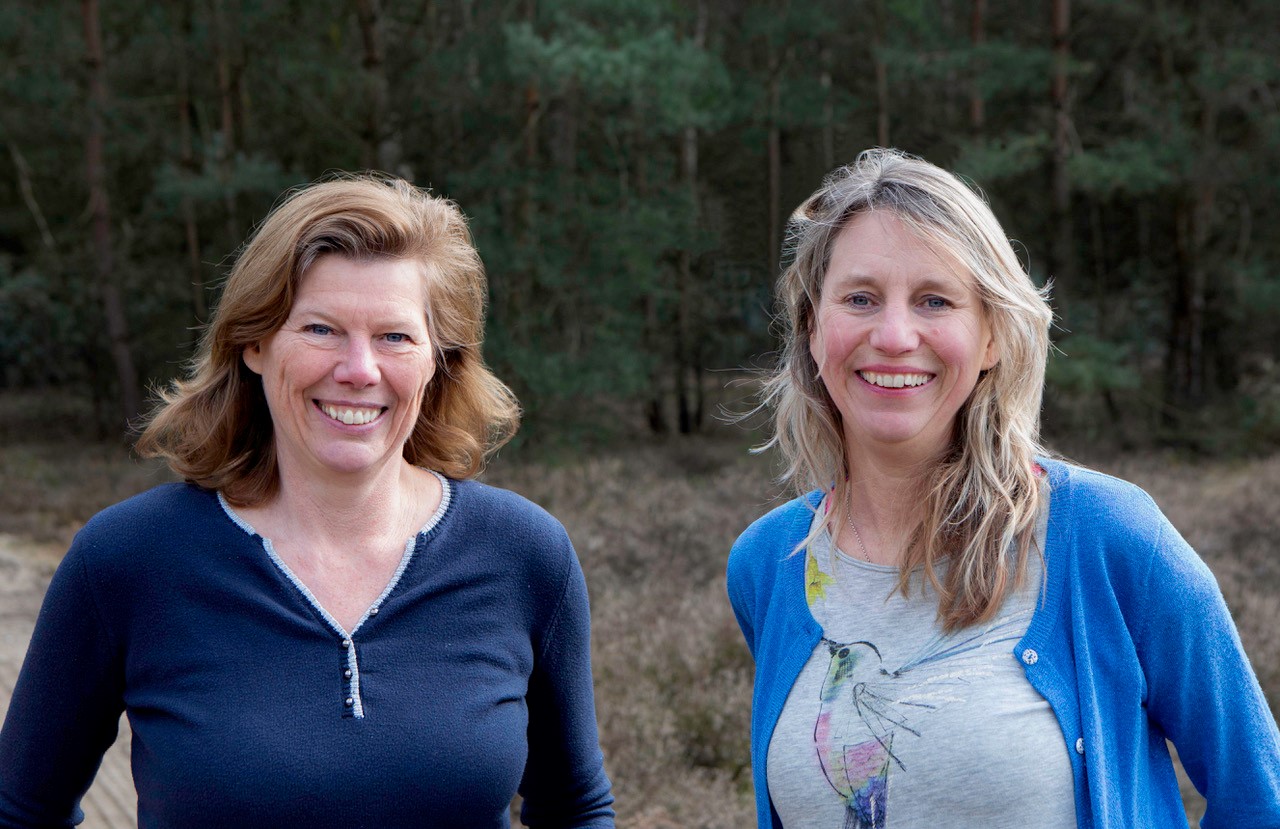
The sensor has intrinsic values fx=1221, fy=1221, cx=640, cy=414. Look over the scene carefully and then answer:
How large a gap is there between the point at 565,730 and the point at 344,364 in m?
0.80

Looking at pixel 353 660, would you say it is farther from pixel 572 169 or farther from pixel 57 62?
pixel 57 62

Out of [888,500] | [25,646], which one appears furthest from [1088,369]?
[888,500]

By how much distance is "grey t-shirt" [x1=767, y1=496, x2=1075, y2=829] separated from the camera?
185 centimetres

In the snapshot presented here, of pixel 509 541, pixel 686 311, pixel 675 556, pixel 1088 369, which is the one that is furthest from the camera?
pixel 686 311

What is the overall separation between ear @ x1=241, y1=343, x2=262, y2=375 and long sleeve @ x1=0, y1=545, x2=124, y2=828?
1.41 feet

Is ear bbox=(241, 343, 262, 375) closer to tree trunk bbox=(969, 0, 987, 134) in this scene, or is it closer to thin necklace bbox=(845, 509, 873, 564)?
thin necklace bbox=(845, 509, 873, 564)

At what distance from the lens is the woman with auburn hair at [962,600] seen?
72.6 inches

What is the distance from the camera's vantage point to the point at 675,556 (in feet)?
30.2

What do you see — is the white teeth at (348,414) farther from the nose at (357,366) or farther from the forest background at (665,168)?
the forest background at (665,168)

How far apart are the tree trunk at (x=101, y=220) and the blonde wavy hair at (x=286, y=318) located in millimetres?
15970

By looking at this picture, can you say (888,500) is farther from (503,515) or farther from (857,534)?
(503,515)

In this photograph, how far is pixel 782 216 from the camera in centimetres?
1520

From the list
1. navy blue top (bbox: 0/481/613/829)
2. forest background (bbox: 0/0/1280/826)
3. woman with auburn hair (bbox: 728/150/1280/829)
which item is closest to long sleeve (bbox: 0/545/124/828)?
navy blue top (bbox: 0/481/613/829)

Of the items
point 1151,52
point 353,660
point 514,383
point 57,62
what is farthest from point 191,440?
point 1151,52
